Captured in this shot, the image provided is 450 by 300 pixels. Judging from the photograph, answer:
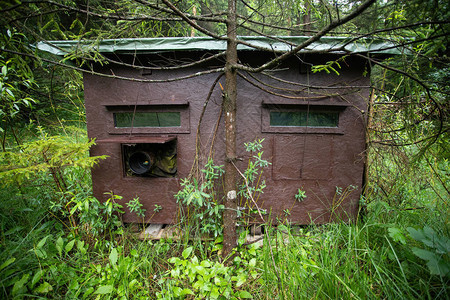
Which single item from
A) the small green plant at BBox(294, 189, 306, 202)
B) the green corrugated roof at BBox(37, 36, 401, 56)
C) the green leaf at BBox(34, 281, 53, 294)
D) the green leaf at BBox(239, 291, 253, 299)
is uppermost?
the green corrugated roof at BBox(37, 36, 401, 56)

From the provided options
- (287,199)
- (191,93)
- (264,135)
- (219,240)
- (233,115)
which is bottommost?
(219,240)

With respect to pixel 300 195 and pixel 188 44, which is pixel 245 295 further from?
pixel 188 44

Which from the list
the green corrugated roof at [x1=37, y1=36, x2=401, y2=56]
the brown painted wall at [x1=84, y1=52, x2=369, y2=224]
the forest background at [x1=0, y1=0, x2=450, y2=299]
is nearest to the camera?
the forest background at [x1=0, y1=0, x2=450, y2=299]

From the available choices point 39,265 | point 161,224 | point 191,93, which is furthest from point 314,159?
point 39,265

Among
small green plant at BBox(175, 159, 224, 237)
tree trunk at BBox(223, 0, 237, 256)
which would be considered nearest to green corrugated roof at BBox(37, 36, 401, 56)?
tree trunk at BBox(223, 0, 237, 256)

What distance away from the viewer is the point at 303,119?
2.54 meters

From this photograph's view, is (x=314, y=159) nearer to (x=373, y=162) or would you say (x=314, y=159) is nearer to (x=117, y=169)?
(x=373, y=162)

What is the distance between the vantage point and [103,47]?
228 cm

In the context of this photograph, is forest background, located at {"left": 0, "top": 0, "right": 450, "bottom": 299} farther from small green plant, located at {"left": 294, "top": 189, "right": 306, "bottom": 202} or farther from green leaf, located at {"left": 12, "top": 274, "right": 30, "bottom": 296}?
small green plant, located at {"left": 294, "top": 189, "right": 306, "bottom": 202}

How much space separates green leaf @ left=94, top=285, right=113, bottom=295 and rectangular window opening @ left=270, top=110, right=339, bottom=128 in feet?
8.19

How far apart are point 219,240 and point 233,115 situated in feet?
5.04

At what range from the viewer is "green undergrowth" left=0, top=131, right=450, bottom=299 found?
58.8 inches

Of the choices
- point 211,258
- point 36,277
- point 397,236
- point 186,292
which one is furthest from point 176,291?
point 397,236

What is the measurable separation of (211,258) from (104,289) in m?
1.09
